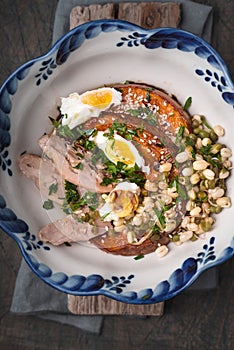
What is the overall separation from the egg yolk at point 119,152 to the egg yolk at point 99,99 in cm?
12

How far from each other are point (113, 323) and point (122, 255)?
1.17 feet

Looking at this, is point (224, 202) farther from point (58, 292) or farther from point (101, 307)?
point (58, 292)

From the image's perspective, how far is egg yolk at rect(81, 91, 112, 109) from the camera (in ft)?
5.89

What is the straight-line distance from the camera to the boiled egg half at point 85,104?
5.84 ft

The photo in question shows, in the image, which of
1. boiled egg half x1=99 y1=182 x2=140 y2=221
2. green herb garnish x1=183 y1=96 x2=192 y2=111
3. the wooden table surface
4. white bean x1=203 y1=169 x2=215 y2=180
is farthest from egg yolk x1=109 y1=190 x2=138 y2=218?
the wooden table surface

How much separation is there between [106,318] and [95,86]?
Result: 0.79 metres

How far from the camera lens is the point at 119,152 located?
177cm

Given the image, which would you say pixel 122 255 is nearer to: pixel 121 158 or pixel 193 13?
pixel 121 158

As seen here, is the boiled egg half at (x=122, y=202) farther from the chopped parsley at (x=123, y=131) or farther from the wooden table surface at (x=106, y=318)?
the wooden table surface at (x=106, y=318)

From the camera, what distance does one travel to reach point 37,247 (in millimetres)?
1767

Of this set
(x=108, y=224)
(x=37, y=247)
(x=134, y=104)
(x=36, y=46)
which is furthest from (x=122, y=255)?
(x=36, y=46)

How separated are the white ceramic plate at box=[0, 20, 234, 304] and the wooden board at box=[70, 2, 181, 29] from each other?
116 mm

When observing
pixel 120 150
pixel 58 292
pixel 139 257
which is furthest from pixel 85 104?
pixel 58 292

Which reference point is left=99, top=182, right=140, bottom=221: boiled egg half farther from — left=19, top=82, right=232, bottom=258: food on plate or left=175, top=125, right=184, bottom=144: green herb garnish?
left=175, top=125, right=184, bottom=144: green herb garnish
